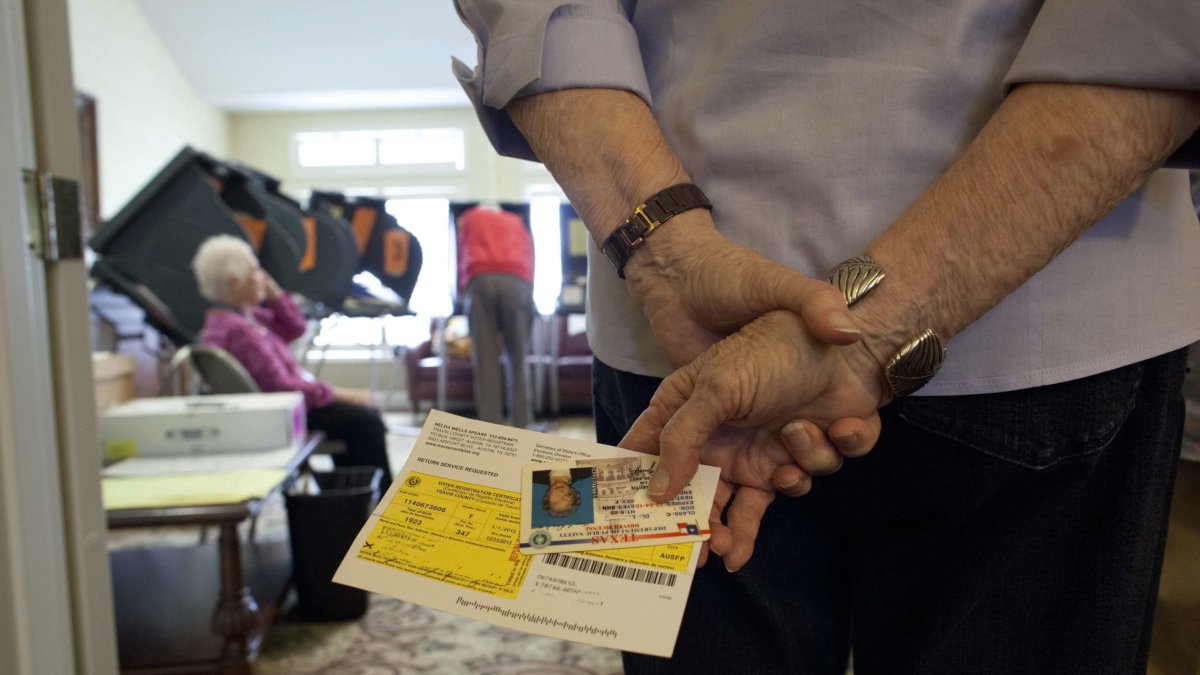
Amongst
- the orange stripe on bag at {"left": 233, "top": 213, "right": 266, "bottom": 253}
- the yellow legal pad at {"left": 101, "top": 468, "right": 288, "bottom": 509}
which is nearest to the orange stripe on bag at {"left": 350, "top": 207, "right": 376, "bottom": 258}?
the orange stripe on bag at {"left": 233, "top": 213, "right": 266, "bottom": 253}

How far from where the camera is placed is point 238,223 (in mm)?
3736

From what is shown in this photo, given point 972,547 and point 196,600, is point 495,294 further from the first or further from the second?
point 972,547

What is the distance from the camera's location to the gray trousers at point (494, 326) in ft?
13.8

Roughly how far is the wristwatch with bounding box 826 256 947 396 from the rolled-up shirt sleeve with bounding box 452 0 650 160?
196 mm

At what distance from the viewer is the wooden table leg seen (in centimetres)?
167

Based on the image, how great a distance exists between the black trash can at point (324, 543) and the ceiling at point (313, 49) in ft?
16.7

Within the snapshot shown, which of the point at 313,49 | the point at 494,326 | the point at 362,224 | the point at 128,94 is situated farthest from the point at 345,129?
the point at 494,326

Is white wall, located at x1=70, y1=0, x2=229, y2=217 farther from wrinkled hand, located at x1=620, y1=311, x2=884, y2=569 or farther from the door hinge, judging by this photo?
wrinkled hand, located at x1=620, y1=311, x2=884, y2=569

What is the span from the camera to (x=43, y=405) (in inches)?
35.1

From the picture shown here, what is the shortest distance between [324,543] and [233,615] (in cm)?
31

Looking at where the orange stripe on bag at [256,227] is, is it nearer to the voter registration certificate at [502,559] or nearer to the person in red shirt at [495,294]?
the person in red shirt at [495,294]

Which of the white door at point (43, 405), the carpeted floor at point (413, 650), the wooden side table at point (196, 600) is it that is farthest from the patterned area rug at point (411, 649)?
the white door at point (43, 405)

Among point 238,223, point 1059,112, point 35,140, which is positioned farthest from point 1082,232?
point 238,223

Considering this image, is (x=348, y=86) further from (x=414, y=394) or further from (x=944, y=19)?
(x=944, y=19)
